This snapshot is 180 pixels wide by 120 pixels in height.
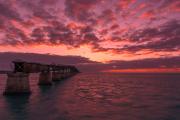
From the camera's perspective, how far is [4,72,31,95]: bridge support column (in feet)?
143

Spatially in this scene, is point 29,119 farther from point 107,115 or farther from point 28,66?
point 28,66

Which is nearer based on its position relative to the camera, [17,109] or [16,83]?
[17,109]

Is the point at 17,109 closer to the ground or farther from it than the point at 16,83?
closer to the ground

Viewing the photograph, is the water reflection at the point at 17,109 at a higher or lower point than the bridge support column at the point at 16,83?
lower

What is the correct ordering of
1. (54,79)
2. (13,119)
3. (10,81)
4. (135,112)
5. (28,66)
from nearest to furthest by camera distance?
(13,119)
(135,112)
(10,81)
(28,66)
(54,79)

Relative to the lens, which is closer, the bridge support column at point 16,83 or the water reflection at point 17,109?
the water reflection at point 17,109

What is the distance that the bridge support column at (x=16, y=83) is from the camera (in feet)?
143

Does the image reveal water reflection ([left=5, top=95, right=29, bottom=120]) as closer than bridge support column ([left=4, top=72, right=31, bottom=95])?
Yes

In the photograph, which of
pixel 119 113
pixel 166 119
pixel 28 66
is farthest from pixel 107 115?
pixel 28 66

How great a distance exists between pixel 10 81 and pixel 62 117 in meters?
21.7

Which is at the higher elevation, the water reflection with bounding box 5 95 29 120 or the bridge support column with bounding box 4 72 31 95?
the bridge support column with bounding box 4 72 31 95

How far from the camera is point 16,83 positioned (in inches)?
1743

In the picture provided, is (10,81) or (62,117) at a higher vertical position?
(10,81)

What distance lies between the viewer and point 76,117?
92.1 ft
